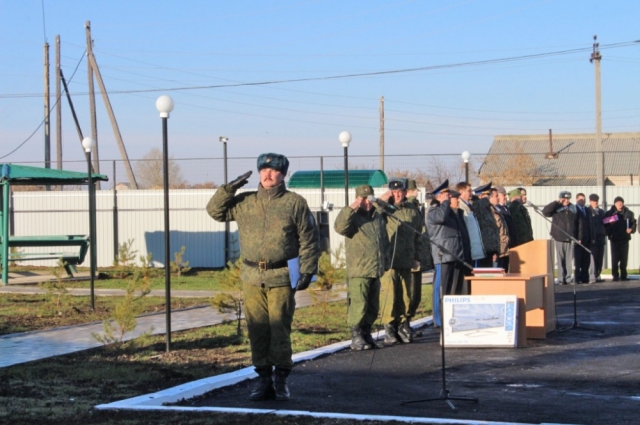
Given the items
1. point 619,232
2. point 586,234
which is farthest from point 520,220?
point 619,232

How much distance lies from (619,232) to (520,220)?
5.36 m

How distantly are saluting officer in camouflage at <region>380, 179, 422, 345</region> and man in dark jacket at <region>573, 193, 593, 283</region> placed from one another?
10.1 meters

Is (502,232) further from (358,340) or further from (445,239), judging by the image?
(358,340)

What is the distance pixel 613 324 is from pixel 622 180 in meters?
30.4

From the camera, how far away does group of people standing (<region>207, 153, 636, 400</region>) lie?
775 cm

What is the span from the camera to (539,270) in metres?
13.5

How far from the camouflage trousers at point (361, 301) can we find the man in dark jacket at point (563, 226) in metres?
10.7

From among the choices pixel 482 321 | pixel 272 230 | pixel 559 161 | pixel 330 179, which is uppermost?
pixel 559 161

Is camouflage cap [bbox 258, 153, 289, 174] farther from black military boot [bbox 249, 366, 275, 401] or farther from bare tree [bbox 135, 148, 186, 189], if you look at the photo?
bare tree [bbox 135, 148, 186, 189]

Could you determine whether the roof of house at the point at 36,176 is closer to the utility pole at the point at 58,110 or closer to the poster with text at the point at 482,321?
the poster with text at the point at 482,321

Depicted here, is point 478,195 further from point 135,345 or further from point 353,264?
point 135,345

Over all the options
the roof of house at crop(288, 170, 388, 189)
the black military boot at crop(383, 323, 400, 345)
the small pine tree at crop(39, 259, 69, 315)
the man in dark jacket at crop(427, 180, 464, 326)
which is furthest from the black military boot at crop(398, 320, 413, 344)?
the roof of house at crop(288, 170, 388, 189)

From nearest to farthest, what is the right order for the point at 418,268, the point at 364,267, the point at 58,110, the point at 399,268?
the point at 364,267 < the point at 399,268 < the point at 418,268 < the point at 58,110

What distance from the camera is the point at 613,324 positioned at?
530 inches
